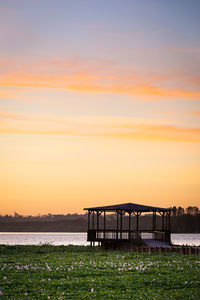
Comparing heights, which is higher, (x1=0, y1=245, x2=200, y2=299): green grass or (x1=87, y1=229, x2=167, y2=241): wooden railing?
(x1=87, y1=229, x2=167, y2=241): wooden railing

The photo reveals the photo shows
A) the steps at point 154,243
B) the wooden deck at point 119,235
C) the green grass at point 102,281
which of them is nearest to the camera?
the green grass at point 102,281

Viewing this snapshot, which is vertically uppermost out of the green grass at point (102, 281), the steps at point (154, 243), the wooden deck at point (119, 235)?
the wooden deck at point (119, 235)

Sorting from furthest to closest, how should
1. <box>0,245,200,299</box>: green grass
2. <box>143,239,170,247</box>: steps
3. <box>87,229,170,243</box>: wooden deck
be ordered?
<box>87,229,170,243</box>: wooden deck, <box>143,239,170,247</box>: steps, <box>0,245,200,299</box>: green grass

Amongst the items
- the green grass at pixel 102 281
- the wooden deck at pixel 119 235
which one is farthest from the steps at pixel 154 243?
the green grass at pixel 102 281

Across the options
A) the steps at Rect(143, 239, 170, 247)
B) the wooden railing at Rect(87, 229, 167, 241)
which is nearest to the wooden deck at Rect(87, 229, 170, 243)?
the wooden railing at Rect(87, 229, 167, 241)

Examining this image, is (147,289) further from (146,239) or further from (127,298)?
(146,239)

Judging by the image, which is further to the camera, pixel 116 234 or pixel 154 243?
pixel 116 234

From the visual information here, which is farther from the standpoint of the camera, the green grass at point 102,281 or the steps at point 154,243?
the steps at point 154,243

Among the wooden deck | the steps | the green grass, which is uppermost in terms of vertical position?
the wooden deck

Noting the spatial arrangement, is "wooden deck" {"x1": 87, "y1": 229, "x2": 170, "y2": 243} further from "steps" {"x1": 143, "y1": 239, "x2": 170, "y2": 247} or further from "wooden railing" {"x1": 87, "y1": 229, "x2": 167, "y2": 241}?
"steps" {"x1": 143, "y1": 239, "x2": 170, "y2": 247}

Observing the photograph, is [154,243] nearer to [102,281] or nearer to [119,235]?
[119,235]

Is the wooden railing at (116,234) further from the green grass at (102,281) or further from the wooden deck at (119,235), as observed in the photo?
the green grass at (102,281)

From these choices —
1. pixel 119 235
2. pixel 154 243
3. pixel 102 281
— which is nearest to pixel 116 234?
pixel 119 235

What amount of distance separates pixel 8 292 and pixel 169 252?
17.8 m
